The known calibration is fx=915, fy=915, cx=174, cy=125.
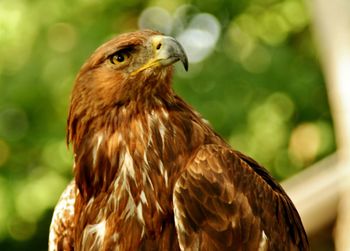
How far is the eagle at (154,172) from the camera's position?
15.2 ft

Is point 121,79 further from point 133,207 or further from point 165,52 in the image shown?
point 133,207

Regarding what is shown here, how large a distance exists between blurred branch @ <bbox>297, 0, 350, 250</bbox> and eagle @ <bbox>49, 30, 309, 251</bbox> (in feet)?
3.65

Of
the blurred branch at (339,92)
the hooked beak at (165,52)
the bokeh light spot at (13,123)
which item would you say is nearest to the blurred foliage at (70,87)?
the bokeh light spot at (13,123)

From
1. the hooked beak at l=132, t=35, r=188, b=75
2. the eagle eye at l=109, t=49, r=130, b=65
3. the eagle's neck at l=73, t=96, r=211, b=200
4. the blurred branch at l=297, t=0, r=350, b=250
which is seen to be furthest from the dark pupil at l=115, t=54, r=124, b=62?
the blurred branch at l=297, t=0, r=350, b=250

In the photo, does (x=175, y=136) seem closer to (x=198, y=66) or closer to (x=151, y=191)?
(x=151, y=191)

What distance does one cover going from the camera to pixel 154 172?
4.72 metres

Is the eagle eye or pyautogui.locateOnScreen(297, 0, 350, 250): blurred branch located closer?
the eagle eye

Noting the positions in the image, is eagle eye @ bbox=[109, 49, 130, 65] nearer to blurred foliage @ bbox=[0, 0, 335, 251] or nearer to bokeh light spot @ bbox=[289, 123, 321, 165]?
blurred foliage @ bbox=[0, 0, 335, 251]

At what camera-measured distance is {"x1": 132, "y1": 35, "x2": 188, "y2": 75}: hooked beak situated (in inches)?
183

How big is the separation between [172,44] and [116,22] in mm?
7552

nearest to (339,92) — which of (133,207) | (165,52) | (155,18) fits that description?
(165,52)

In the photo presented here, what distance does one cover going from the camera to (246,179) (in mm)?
4750

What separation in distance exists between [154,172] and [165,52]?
0.62m

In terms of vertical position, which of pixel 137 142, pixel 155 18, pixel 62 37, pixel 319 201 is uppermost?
pixel 155 18
